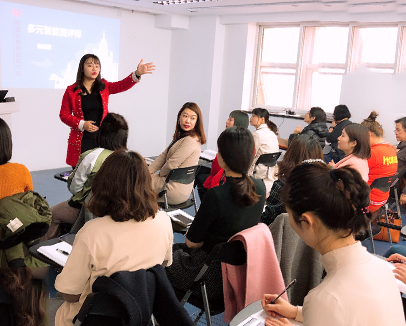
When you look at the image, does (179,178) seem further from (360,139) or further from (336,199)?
(336,199)

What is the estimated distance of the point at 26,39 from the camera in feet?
19.1

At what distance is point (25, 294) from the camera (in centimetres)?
231

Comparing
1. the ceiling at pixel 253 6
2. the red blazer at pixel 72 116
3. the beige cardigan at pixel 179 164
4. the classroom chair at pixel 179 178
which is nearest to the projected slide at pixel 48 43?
the ceiling at pixel 253 6

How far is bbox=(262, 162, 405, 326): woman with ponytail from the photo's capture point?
102 cm

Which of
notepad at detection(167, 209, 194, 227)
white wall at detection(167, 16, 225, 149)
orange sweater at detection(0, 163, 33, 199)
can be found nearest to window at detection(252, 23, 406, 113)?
white wall at detection(167, 16, 225, 149)

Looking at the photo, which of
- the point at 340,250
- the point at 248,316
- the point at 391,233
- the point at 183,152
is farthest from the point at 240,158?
the point at 391,233

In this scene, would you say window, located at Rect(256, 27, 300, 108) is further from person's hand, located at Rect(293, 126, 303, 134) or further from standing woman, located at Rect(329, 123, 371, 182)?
standing woman, located at Rect(329, 123, 371, 182)

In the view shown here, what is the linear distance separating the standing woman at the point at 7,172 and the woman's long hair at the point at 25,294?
0.45m

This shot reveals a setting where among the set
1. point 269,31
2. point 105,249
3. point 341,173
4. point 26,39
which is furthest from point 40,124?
point 341,173

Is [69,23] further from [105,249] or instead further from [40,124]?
[105,249]

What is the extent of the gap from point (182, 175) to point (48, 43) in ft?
12.3

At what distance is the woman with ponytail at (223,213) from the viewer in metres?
2.04

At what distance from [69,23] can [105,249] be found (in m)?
5.58

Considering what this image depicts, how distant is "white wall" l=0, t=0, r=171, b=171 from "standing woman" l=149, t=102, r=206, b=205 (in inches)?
120
